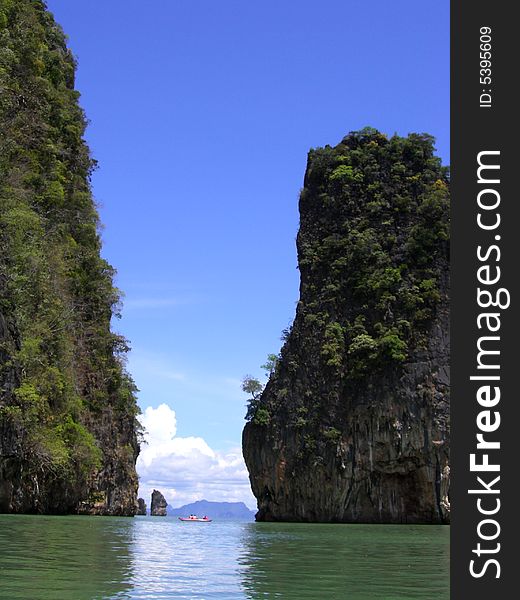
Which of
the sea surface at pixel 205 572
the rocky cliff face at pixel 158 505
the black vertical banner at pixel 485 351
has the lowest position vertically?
the rocky cliff face at pixel 158 505

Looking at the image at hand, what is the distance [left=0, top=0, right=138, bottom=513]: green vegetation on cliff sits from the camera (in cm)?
2642

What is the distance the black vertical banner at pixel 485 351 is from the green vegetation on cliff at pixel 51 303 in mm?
22163

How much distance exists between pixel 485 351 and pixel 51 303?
2745 cm

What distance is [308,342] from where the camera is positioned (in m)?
54.0

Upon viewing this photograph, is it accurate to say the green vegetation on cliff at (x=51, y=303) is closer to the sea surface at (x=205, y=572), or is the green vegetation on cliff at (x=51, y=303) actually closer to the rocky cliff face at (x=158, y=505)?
the sea surface at (x=205, y=572)

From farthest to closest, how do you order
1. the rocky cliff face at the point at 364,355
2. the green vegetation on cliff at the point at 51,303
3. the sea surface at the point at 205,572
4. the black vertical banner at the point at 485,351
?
the rocky cliff face at the point at 364,355
the green vegetation on cliff at the point at 51,303
the sea surface at the point at 205,572
the black vertical banner at the point at 485,351

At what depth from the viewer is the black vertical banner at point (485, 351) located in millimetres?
4336

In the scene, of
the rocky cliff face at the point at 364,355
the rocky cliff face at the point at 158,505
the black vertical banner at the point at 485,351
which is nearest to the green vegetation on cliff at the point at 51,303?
the rocky cliff face at the point at 364,355

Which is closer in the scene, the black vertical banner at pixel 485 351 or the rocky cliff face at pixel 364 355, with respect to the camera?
the black vertical banner at pixel 485 351

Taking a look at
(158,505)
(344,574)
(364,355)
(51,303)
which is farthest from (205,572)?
(158,505)

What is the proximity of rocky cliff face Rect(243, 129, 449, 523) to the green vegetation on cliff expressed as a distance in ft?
35.4

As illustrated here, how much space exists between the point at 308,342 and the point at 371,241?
322 inches

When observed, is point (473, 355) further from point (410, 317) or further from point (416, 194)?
point (416, 194)

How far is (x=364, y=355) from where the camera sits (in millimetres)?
50906
